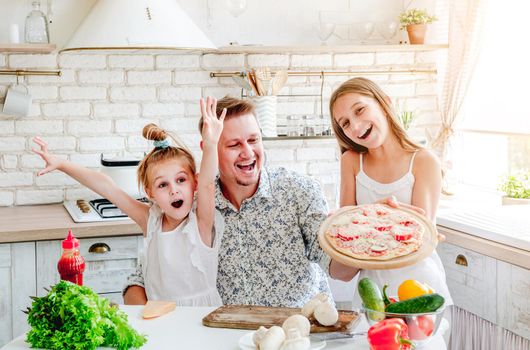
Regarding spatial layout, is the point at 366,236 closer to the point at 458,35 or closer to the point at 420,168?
the point at 420,168

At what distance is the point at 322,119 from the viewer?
3938 millimetres

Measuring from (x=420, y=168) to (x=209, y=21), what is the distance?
1789 mm

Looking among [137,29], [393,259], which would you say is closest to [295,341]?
[393,259]

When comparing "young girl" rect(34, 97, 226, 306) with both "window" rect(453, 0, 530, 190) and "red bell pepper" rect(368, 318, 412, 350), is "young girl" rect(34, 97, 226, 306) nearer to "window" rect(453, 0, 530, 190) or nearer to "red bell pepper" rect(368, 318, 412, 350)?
"red bell pepper" rect(368, 318, 412, 350)

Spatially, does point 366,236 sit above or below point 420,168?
below

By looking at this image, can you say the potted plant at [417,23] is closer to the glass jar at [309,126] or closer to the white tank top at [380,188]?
the glass jar at [309,126]

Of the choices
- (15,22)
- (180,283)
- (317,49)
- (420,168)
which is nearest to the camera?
(180,283)

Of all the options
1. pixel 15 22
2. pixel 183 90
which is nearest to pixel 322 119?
pixel 183 90

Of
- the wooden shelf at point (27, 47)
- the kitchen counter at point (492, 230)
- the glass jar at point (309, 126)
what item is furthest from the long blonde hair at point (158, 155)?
the glass jar at point (309, 126)

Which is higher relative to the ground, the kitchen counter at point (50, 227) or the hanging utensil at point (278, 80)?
the hanging utensil at point (278, 80)

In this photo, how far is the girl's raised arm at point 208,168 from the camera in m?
2.21

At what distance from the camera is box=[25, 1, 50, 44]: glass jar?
351 cm

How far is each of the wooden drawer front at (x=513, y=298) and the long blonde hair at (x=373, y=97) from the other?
2.21 ft

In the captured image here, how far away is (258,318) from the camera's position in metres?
1.89
